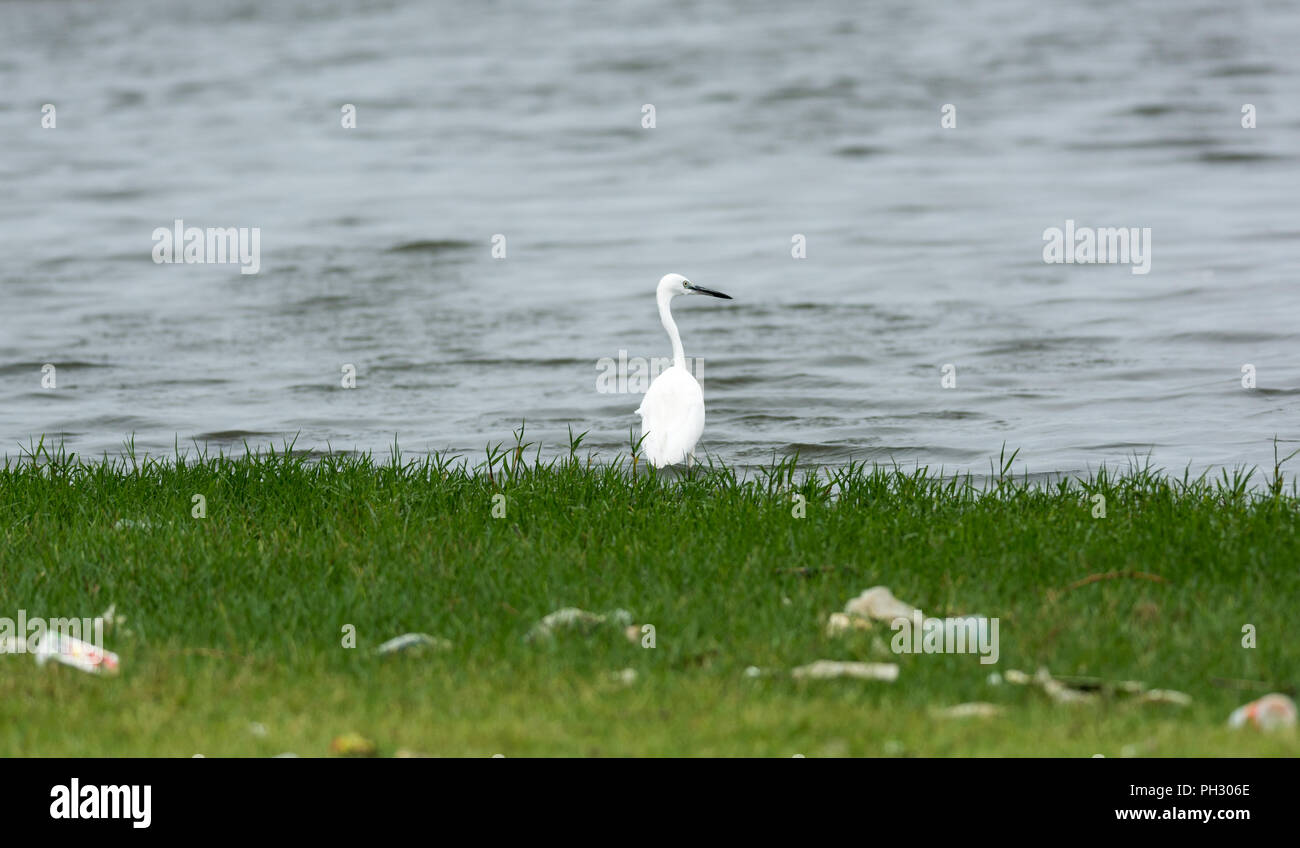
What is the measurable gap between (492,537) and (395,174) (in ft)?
68.0

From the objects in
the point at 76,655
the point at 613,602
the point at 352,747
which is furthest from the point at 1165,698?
the point at 76,655

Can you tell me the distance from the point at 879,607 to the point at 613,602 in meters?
1.13

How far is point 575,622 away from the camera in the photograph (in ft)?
23.9

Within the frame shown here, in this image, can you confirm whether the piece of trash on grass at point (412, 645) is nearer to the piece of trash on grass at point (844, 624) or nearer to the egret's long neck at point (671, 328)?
the piece of trash on grass at point (844, 624)

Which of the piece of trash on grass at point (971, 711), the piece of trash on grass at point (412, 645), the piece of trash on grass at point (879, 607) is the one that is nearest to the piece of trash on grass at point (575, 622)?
the piece of trash on grass at point (412, 645)

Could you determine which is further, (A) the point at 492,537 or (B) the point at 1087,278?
(B) the point at 1087,278

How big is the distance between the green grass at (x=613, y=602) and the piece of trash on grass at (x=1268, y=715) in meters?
0.08

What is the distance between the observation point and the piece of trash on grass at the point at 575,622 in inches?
285

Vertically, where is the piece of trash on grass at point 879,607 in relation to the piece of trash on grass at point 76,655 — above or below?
above

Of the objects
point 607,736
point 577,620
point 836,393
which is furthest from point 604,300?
point 607,736

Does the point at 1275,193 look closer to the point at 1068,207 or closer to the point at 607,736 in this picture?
the point at 1068,207

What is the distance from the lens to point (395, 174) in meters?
28.5

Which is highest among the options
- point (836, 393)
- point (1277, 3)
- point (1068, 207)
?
point (1277, 3)

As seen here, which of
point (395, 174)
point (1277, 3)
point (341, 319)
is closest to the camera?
point (341, 319)
